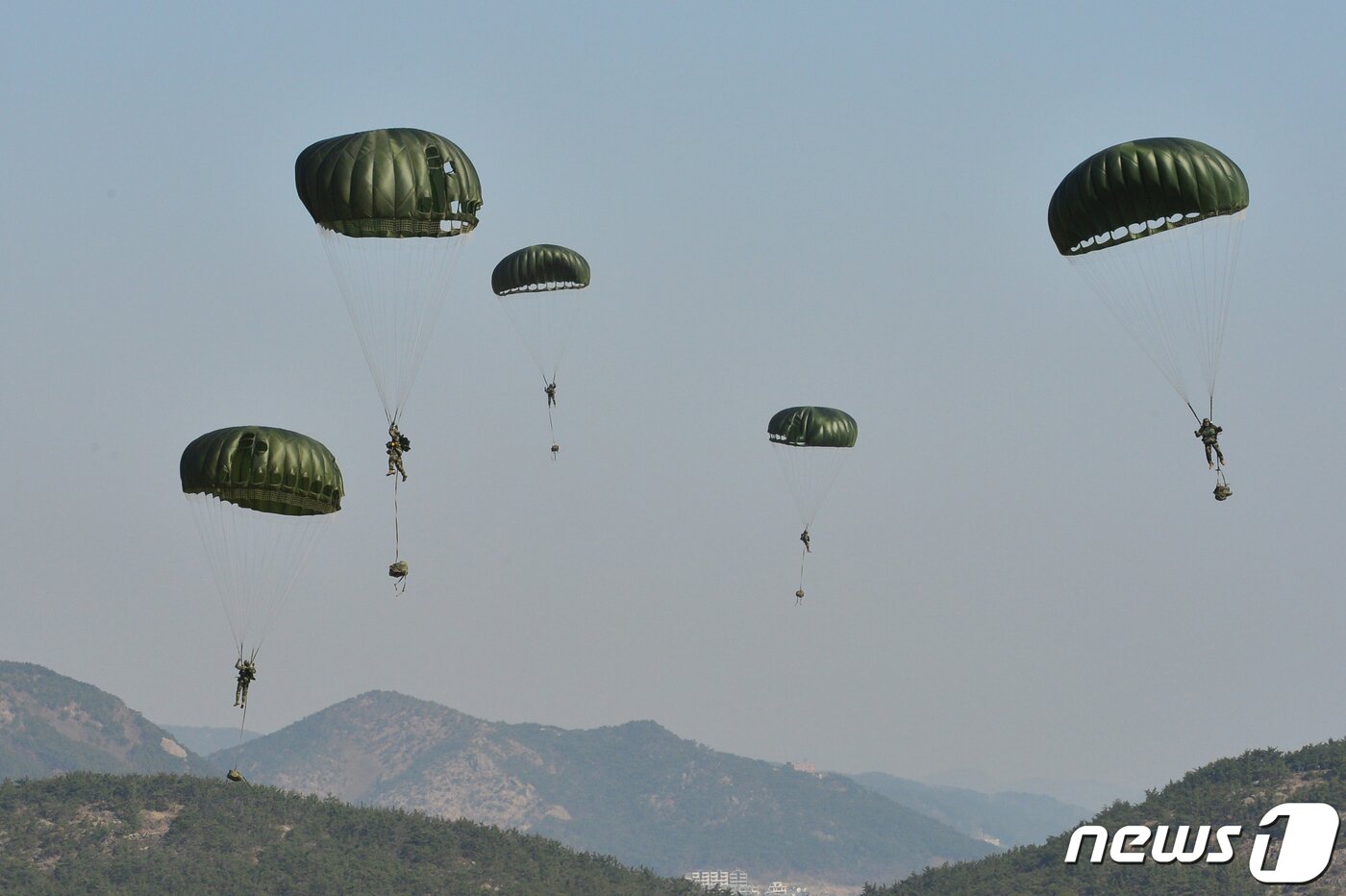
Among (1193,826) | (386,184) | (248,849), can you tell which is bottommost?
(248,849)

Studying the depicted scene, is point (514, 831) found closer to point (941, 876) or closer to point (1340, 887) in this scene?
point (941, 876)

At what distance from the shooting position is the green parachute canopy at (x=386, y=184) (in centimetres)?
5191

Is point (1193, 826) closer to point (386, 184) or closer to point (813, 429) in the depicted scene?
point (813, 429)

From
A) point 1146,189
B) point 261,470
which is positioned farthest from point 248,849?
A: point 1146,189

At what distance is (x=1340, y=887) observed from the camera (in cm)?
12938

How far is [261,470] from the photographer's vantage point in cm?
5341

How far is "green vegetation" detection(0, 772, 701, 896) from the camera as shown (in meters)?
160

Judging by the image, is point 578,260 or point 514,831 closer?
point 578,260

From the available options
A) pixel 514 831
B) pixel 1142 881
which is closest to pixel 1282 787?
pixel 1142 881

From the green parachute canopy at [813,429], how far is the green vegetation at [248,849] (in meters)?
85.7

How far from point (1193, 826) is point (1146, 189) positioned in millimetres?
106285

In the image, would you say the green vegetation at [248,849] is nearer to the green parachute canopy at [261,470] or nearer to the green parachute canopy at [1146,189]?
the green parachute canopy at [261,470]

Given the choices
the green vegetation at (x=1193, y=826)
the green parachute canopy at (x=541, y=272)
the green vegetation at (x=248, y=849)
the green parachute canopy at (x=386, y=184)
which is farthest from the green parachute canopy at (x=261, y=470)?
the green vegetation at (x=248, y=849)

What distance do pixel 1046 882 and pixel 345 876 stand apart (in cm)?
6672
